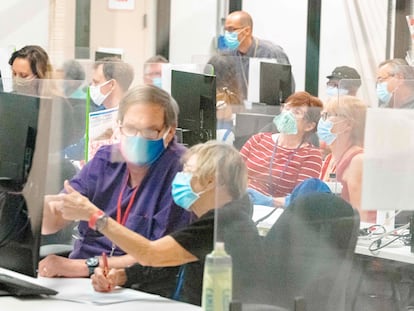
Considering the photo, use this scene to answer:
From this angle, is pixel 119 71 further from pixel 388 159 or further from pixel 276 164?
pixel 388 159

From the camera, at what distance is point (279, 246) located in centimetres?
237

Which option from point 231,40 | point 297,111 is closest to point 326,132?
point 297,111

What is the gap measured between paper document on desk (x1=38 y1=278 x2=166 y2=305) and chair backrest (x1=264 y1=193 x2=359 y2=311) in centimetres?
37

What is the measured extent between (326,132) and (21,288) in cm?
103

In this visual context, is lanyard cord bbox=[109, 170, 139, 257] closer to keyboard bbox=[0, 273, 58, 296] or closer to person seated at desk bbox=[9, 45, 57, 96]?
keyboard bbox=[0, 273, 58, 296]

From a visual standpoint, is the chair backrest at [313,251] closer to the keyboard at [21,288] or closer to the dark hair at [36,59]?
the keyboard at [21,288]

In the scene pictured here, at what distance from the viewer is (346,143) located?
2535 millimetres

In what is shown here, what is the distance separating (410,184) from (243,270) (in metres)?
0.59

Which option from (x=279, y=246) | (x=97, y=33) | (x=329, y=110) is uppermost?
(x=97, y=33)

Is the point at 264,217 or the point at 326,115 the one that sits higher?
the point at 326,115

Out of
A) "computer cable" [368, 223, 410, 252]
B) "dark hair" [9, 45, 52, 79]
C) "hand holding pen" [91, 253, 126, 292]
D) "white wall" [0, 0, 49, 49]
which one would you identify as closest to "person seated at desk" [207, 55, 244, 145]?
"hand holding pen" [91, 253, 126, 292]

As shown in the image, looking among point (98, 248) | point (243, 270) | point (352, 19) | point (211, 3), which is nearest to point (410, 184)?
point (243, 270)

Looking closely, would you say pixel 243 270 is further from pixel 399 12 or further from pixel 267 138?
pixel 399 12

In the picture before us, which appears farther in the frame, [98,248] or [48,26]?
[48,26]
